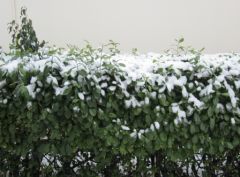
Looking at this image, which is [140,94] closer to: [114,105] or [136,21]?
[114,105]

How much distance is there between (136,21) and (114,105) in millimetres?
4399

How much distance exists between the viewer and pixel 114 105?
8.52 ft

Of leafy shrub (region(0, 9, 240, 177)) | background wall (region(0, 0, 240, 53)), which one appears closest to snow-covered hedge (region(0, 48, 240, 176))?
leafy shrub (region(0, 9, 240, 177))

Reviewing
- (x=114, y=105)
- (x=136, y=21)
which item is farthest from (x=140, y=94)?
(x=136, y=21)

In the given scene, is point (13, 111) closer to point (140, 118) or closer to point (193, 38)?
point (140, 118)

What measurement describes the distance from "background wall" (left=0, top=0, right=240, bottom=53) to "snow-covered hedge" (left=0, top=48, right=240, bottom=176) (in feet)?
13.0

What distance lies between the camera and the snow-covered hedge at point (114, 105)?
254 centimetres

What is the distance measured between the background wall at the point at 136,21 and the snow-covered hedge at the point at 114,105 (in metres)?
3.97

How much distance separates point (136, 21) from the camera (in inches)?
267

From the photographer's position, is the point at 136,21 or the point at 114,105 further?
the point at 136,21

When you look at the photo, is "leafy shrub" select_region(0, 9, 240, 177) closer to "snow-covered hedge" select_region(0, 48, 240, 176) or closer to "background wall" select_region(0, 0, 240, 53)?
"snow-covered hedge" select_region(0, 48, 240, 176)

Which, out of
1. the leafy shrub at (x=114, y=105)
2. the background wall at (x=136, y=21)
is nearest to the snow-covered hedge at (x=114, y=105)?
the leafy shrub at (x=114, y=105)

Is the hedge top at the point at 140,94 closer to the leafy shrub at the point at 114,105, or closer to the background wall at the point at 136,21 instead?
the leafy shrub at the point at 114,105

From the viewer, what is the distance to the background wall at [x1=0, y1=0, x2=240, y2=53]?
6719 millimetres
